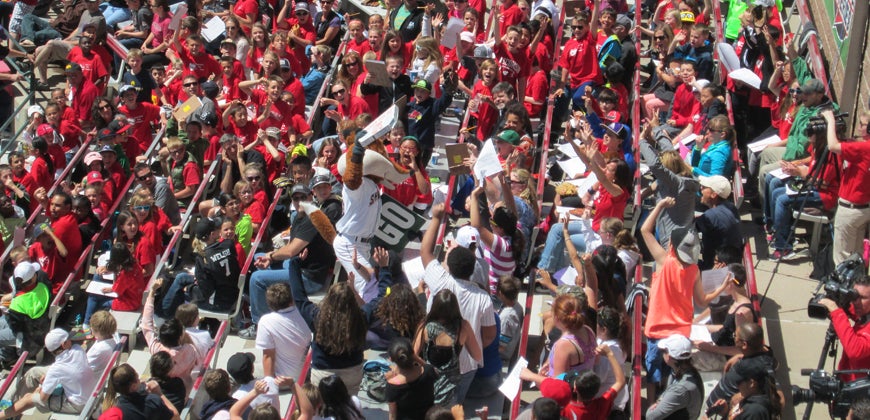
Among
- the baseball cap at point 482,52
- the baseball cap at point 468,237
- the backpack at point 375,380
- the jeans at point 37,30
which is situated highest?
the baseball cap at point 468,237

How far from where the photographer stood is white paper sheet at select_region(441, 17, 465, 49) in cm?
1298

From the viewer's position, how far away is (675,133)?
12133 mm

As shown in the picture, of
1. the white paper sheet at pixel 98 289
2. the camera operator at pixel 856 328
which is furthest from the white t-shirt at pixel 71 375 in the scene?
the camera operator at pixel 856 328

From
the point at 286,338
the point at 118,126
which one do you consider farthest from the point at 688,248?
the point at 118,126

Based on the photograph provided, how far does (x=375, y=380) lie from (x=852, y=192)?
170 inches

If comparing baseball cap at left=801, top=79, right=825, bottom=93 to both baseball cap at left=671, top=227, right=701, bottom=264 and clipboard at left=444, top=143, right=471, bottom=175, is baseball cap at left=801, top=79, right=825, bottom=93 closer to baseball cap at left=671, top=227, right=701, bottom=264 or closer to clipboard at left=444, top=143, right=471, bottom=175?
baseball cap at left=671, top=227, right=701, bottom=264

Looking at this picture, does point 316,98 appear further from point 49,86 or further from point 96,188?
point 49,86

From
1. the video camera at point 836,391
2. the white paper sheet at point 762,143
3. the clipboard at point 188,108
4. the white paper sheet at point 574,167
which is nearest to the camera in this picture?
the video camera at point 836,391

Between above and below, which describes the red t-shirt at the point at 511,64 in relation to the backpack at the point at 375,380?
above

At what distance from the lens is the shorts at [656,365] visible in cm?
909

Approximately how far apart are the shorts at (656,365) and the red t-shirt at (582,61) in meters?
4.40

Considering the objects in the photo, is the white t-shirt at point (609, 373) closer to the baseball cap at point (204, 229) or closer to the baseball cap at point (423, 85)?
the baseball cap at point (204, 229)

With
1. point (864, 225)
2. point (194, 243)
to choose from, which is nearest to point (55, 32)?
point (194, 243)

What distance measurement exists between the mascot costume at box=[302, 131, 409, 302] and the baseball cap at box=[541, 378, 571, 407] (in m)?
2.19
